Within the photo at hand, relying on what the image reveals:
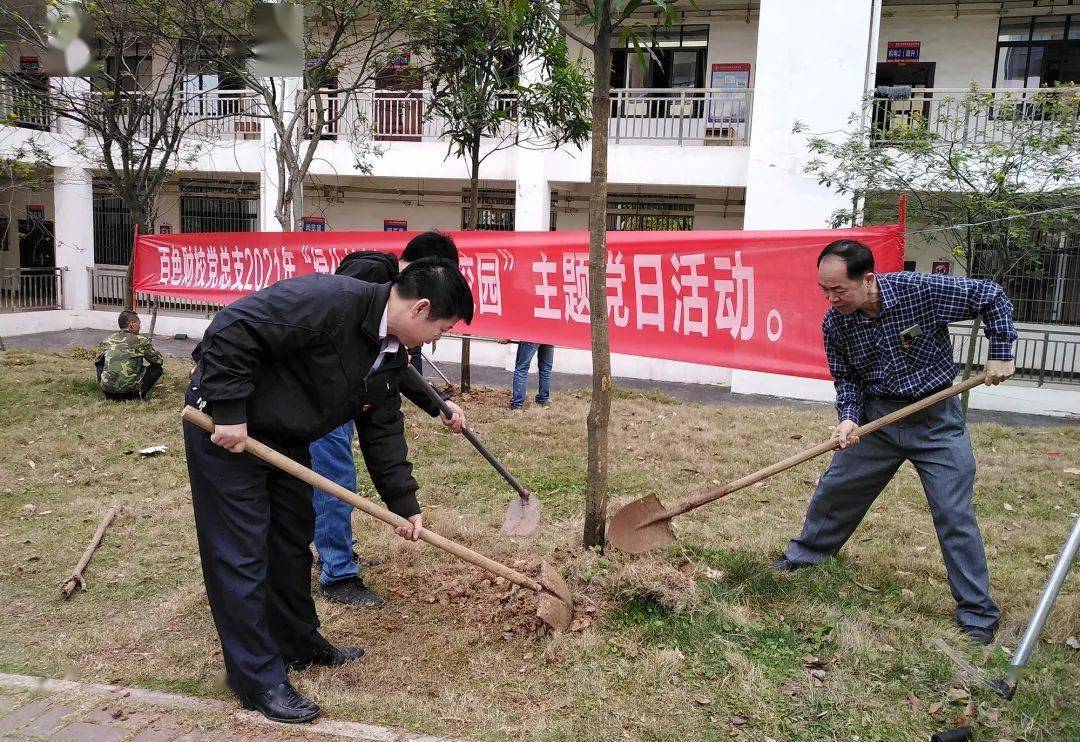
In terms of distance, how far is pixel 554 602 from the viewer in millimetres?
3244

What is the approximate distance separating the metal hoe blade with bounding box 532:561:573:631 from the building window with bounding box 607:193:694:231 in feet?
33.9

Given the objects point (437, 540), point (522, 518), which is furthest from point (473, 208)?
point (437, 540)

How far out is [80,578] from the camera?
3.89 metres

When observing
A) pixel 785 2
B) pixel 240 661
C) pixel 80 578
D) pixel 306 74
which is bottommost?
pixel 80 578

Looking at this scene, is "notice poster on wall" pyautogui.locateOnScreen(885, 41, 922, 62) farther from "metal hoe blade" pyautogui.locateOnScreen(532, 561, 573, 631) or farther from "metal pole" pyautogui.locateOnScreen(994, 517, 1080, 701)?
"metal hoe blade" pyautogui.locateOnScreen(532, 561, 573, 631)

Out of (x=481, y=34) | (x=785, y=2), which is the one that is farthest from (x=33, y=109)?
(x=785, y=2)

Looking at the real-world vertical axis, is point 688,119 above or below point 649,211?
above

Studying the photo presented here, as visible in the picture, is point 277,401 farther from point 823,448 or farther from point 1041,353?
point 1041,353

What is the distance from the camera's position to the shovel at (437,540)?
8.55ft

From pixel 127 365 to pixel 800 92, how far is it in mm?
8460

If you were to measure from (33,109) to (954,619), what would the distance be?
380 inches

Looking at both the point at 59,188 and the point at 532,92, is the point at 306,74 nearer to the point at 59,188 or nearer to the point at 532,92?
the point at 532,92

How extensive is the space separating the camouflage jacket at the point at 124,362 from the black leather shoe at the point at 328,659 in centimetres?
572

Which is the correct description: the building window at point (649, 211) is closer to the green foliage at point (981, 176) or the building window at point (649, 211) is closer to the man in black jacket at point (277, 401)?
the green foliage at point (981, 176)
